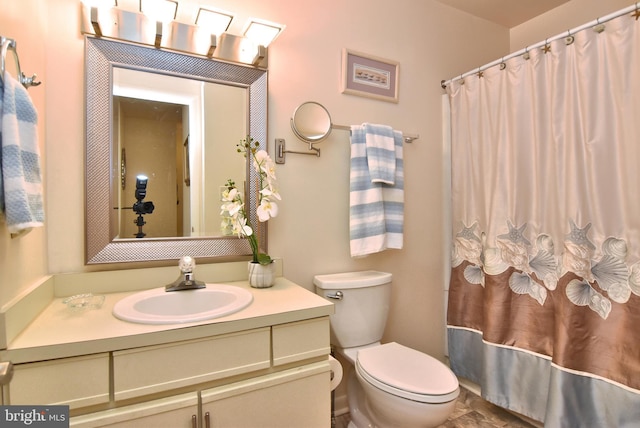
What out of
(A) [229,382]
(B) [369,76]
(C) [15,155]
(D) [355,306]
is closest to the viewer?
(C) [15,155]

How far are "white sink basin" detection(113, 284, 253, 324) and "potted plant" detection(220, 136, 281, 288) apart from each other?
0.12 meters

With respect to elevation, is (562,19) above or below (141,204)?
above

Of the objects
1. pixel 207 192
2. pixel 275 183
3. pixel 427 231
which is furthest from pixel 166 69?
pixel 427 231

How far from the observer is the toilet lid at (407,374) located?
1.25 metres

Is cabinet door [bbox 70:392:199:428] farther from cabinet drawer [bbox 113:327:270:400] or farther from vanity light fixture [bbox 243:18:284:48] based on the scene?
vanity light fixture [bbox 243:18:284:48]

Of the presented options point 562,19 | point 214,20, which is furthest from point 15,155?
point 562,19

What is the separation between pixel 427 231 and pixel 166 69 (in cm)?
171

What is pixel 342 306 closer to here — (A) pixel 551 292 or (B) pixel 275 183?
(B) pixel 275 183

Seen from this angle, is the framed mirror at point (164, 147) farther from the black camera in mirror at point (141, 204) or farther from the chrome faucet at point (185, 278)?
the chrome faucet at point (185, 278)

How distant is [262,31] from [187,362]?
1384mm

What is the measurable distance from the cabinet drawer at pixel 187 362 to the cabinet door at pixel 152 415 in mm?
39

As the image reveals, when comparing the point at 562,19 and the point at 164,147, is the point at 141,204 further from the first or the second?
the point at 562,19

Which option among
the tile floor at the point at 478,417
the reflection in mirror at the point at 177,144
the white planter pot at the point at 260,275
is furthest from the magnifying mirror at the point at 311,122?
the tile floor at the point at 478,417

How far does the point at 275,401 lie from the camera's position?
1.09 metres
